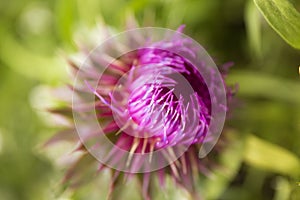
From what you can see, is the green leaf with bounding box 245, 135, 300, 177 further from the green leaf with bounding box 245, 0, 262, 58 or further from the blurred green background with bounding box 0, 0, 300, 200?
the green leaf with bounding box 245, 0, 262, 58

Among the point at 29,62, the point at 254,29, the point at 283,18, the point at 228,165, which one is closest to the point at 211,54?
the point at 254,29

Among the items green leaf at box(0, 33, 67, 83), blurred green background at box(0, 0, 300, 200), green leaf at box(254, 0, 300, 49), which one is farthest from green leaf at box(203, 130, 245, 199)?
green leaf at box(0, 33, 67, 83)

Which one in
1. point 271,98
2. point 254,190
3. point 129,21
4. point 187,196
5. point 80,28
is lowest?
point 254,190

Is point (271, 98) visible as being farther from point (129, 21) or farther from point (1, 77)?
point (1, 77)

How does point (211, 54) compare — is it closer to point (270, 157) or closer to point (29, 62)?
point (270, 157)

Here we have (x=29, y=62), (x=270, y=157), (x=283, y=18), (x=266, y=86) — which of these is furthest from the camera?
(x=29, y=62)

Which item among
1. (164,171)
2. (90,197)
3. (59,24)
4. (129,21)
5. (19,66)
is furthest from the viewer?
(19,66)

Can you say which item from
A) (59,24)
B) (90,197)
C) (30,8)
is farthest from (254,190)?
(30,8)
